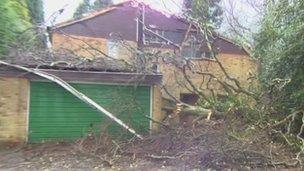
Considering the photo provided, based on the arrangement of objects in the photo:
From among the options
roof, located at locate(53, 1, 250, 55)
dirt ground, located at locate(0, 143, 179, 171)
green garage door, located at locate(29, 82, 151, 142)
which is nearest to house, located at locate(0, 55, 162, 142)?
green garage door, located at locate(29, 82, 151, 142)

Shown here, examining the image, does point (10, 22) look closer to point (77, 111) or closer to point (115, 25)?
point (77, 111)

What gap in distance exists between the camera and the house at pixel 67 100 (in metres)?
13.7

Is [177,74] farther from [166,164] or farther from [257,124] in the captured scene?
[166,164]

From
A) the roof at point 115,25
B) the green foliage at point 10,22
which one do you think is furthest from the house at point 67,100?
the roof at point 115,25

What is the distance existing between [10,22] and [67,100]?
9.78 ft

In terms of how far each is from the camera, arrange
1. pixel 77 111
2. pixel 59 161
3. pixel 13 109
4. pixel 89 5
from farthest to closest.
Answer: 1. pixel 89 5
2. pixel 77 111
3. pixel 13 109
4. pixel 59 161

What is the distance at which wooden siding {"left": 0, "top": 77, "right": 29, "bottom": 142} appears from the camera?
44.4 ft

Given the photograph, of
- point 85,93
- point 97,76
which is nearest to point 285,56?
point 97,76

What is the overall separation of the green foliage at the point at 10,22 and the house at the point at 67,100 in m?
0.60

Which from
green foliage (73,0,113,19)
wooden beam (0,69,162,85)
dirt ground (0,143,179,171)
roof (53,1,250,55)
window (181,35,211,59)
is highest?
green foliage (73,0,113,19)

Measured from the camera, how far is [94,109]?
1462 cm

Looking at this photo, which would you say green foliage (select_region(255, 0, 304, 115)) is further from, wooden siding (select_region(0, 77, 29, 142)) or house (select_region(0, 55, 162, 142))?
wooden siding (select_region(0, 77, 29, 142))

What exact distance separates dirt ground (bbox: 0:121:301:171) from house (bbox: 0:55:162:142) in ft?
3.99

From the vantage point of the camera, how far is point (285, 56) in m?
13.3
